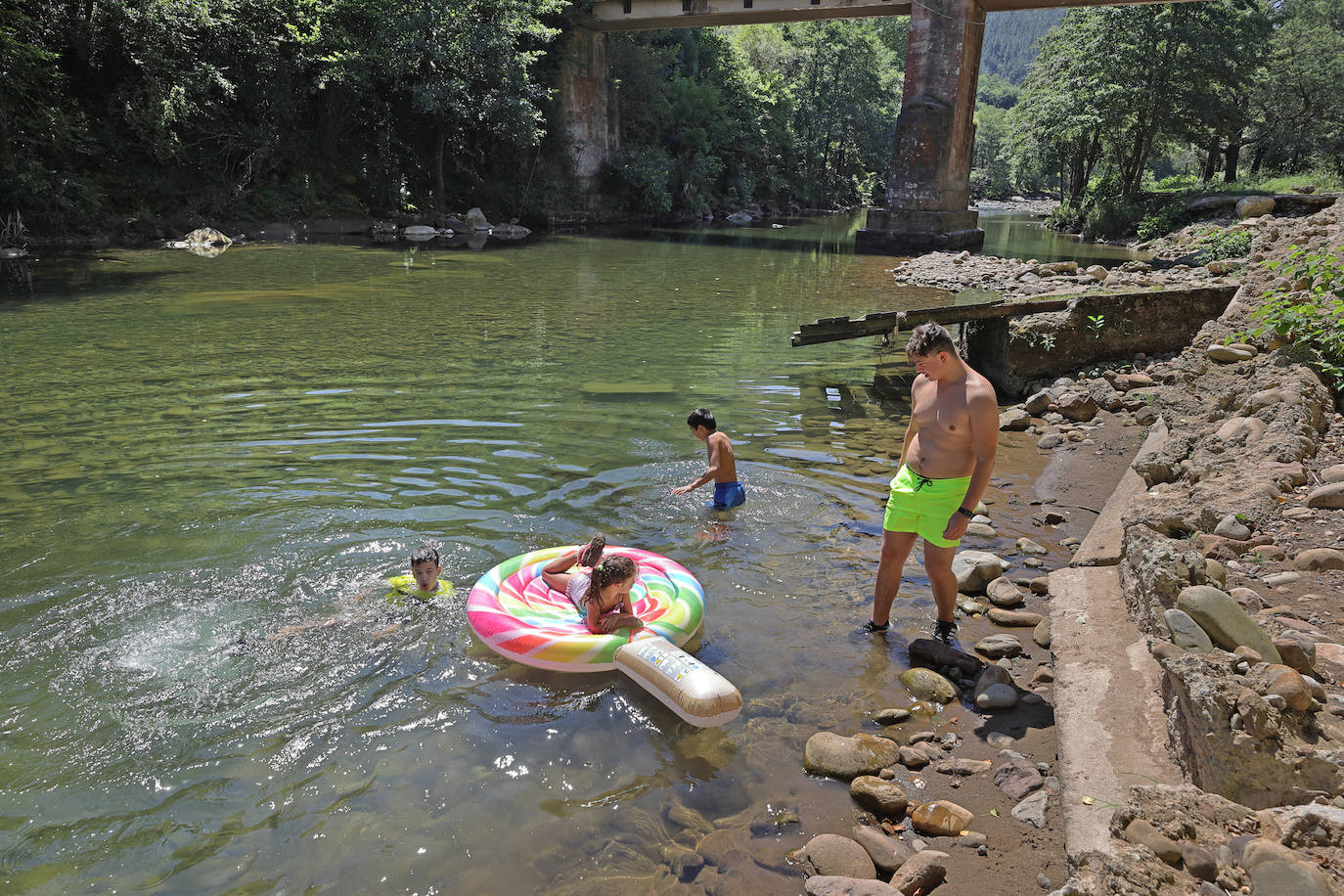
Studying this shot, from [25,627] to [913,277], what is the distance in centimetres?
1778


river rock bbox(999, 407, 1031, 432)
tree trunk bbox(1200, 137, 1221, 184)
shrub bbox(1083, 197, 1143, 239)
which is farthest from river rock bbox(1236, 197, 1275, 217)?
river rock bbox(999, 407, 1031, 432)

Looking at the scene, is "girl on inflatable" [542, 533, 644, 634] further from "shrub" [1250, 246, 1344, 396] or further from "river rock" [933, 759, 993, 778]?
"shrub" [1250, 246, 1344, 396]

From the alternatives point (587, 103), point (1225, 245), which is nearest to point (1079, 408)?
point (1225, 245)

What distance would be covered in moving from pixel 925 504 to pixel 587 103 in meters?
32.4

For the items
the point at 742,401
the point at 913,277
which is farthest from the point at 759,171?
the point at 742,401

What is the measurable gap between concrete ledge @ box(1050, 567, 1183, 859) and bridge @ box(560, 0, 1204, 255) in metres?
23.4

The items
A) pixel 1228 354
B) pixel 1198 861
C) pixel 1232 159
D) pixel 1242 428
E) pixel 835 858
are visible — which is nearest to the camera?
pixel 1198 861

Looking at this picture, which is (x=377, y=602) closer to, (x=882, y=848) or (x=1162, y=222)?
(x=882, y=848)

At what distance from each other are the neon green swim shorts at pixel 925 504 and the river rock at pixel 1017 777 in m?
1.14

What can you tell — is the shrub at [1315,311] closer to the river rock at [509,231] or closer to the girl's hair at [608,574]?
the girl's hair at [608,574]

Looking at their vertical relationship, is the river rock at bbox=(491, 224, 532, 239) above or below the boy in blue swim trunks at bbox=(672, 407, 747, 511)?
above

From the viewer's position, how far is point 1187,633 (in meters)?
2.99

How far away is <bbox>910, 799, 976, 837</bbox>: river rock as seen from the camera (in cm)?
299

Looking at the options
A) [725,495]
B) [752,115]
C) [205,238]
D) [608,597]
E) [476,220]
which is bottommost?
[725,495]
